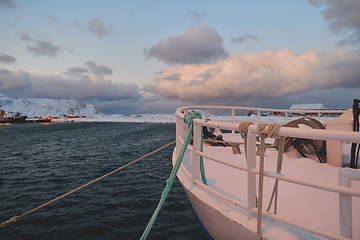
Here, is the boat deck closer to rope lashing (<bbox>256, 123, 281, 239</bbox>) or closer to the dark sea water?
rope lashing (<bbox>256, 123, 281, 239</bbox>)

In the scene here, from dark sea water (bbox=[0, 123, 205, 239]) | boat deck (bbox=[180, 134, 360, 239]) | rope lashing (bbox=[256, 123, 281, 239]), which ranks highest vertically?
rope lashing (bbox=[256, 123, 281, 239])

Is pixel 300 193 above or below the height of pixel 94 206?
above

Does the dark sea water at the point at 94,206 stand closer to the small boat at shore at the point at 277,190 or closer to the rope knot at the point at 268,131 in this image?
the small boat at shore at the point at 277,190

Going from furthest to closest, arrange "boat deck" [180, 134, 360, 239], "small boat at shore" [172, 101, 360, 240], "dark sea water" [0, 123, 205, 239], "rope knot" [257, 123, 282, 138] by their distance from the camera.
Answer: "dark sea water" [0, 123, 205, 239], "boat deck" [180, 134, 360, 239], "rope knot" [257, 123, 282, 138], "small boat at shore" [172, 101, 360, 240]

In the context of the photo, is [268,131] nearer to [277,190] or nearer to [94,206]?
[277,190]

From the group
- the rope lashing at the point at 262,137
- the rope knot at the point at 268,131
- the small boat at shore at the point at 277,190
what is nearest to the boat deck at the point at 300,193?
the small boat at shore at the point at 277,190

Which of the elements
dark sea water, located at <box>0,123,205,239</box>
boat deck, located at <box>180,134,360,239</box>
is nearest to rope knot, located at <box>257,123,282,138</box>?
boat deck, located at <box>180,134,360,239</box>

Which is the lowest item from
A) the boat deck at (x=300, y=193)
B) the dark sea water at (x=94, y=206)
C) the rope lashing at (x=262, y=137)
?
the dark sea water at (x=94, y=206)

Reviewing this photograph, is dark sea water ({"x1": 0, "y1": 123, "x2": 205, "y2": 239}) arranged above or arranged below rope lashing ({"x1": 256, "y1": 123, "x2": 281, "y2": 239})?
below

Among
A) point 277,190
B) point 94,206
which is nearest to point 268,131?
point 277,190

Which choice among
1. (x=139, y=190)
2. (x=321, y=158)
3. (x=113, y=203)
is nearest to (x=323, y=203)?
(x=321, y=158)

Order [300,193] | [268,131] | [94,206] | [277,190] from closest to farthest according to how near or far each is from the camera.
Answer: [268,131], [277,190], [300,193], [94,206]

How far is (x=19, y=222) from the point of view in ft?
16.5

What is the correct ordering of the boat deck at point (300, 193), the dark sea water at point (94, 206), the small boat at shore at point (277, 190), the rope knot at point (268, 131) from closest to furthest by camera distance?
the small boat at shore at point (277, 190)
the rope knot at point (268, 131)
the boat deck at point (300, 193)
the dark sea water at point (94, 206)
